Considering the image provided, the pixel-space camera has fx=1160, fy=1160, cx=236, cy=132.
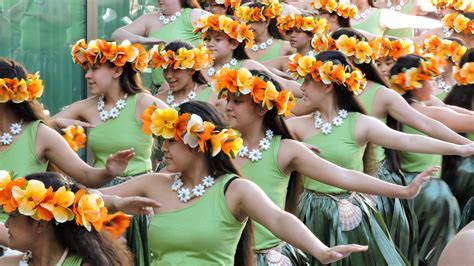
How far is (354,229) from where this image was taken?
5.71m

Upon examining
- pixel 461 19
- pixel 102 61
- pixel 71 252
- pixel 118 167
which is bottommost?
pixel 461 19

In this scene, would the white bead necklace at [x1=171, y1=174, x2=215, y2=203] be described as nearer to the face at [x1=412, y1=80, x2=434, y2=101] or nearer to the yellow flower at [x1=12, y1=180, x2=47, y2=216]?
the yellow flower at [x1=12, y1=180, x2=47, y2=216]

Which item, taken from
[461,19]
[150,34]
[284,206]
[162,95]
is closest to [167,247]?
[284,206]

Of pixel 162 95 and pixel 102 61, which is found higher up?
pixel 102 61

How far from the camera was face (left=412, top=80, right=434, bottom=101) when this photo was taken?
6.92 m

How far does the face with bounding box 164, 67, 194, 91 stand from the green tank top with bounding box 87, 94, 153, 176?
67 centimetres

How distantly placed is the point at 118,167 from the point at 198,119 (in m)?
0.46

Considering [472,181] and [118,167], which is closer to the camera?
[118,167]

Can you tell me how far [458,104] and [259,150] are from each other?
8.02 ft

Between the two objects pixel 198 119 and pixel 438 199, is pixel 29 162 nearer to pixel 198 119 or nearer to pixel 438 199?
pixel 198 119

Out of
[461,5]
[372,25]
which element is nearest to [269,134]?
[372,25]

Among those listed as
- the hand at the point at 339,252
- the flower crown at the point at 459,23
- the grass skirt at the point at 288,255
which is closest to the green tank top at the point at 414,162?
the grass skirt at the point at 288,255

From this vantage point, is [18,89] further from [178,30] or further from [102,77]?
[178,30]

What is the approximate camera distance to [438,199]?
22.2 feet
